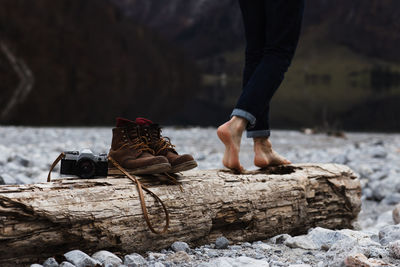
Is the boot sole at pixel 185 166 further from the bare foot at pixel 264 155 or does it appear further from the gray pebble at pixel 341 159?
the gray pebble at pixel 341 159

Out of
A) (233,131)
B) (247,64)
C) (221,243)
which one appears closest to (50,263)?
(221,243)

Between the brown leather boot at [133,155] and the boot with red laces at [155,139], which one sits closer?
the brown leather boot at [133,155]

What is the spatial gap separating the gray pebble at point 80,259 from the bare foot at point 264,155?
1774 millimetres

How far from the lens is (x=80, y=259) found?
2.13 metres

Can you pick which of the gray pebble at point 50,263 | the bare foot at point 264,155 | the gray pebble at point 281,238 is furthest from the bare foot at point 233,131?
the gray pebble at point 50,263

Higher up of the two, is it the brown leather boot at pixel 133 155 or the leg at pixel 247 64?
the leg at pixel 247 64

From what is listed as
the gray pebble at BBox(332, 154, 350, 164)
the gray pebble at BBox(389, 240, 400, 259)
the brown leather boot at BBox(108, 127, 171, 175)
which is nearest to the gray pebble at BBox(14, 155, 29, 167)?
the brown leather boot at BBox(108, 127, 171, 175)

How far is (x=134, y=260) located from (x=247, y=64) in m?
1.86

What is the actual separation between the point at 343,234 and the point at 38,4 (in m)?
68.2

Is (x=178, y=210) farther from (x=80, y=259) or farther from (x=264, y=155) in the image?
(x=264, y=155)

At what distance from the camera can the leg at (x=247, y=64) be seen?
10.3ft

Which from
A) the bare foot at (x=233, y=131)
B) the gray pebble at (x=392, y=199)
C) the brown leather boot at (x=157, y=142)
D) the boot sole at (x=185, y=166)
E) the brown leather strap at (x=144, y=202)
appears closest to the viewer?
the brown leather strap at (x=144, y=202)

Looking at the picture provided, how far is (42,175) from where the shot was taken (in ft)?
16.5

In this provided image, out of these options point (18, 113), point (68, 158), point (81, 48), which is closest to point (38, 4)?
point (81, 48)
